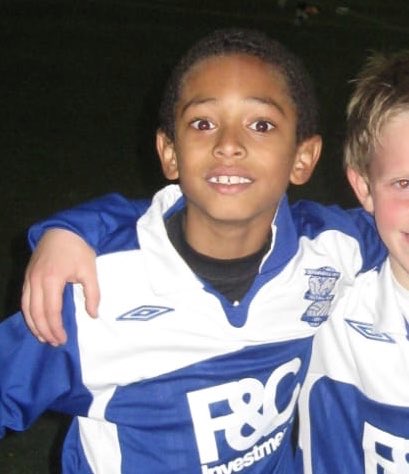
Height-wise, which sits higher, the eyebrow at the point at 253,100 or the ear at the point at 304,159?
the eyebrow at the point at 253,100

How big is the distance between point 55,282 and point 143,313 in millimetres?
182

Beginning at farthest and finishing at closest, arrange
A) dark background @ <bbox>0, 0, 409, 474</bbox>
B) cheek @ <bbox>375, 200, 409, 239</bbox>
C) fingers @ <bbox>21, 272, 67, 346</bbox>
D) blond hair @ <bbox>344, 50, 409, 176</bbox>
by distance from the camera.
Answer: dark background @ <bbox>0, 0, 409, 474</bbox>, blond hair @ <bbox>344, 50, 409, 176</bbox>, cheek @ <bbox>375, 200, 409, 239</bbox>, fingers @ <bbox>21, 272, 67, 346</bbox>

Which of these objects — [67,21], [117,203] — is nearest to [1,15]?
[67,21]

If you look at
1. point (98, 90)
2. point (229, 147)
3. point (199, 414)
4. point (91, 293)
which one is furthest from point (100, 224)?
point (98, 90)

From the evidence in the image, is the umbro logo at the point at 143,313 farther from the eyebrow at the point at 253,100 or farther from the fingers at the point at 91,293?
the eyebrow at the point at 253,100

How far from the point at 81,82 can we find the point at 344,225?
6069 mm

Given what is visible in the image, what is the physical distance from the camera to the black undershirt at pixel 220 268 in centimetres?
184

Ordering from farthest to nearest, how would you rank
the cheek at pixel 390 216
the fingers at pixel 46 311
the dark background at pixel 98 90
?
the dark background at pixel 98 90 < the cheek at pixel 390 216 < the fingers at pixel 46 311

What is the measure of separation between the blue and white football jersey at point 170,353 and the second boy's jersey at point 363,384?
42 millimetres

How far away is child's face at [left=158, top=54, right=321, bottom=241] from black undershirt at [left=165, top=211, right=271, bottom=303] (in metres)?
0.06

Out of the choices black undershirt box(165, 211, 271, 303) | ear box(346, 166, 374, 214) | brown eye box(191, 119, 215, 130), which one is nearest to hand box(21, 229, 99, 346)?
black undershirt box(165, 211, 271, 303)

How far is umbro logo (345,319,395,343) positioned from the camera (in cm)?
178

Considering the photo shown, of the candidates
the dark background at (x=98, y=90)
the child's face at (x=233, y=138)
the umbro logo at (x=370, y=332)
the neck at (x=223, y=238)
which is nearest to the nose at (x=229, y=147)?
the child's face at (x=233, y=138)

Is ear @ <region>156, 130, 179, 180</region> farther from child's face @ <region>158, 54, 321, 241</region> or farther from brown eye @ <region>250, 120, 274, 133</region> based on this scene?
brown eye @ <region>250, 120, 274, 133</region>
